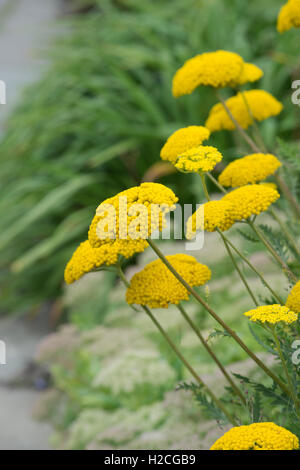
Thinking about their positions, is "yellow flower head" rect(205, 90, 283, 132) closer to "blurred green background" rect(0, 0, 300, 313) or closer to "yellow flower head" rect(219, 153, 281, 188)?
"yellow flower head" rect(219, 153, 281, 188)

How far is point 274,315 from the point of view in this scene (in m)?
0.47

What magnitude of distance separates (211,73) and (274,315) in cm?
35

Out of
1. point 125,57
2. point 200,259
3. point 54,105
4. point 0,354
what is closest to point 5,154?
point 54,105

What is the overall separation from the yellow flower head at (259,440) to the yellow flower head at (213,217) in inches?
6.8

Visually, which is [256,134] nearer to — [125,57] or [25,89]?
[125,57]

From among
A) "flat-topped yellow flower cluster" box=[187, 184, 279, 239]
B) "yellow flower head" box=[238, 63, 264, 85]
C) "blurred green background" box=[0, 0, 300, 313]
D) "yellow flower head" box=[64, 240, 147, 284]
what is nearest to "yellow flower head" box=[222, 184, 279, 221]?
"flat-topped yellow flower cluster" box=[187, 184, 279, 239]

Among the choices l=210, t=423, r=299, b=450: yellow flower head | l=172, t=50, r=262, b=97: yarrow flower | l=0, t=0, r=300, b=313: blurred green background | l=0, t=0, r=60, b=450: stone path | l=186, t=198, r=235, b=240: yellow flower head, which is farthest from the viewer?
l=0, t=0, r=300, b=313: blurred green background

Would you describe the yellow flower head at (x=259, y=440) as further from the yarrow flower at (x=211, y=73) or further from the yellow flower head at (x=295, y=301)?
the yarrow flower at (x=211, y=73)

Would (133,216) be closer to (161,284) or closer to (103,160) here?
(161,284)

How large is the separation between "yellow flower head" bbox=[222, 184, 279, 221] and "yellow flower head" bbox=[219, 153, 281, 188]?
0.06 m

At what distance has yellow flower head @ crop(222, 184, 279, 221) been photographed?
0.54 metres

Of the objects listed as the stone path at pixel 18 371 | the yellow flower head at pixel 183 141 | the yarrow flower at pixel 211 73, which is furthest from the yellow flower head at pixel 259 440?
the stone path at pixel 18 371

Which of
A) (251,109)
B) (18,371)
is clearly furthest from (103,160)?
(251,109)

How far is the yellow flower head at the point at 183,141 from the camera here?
24.3 inches
